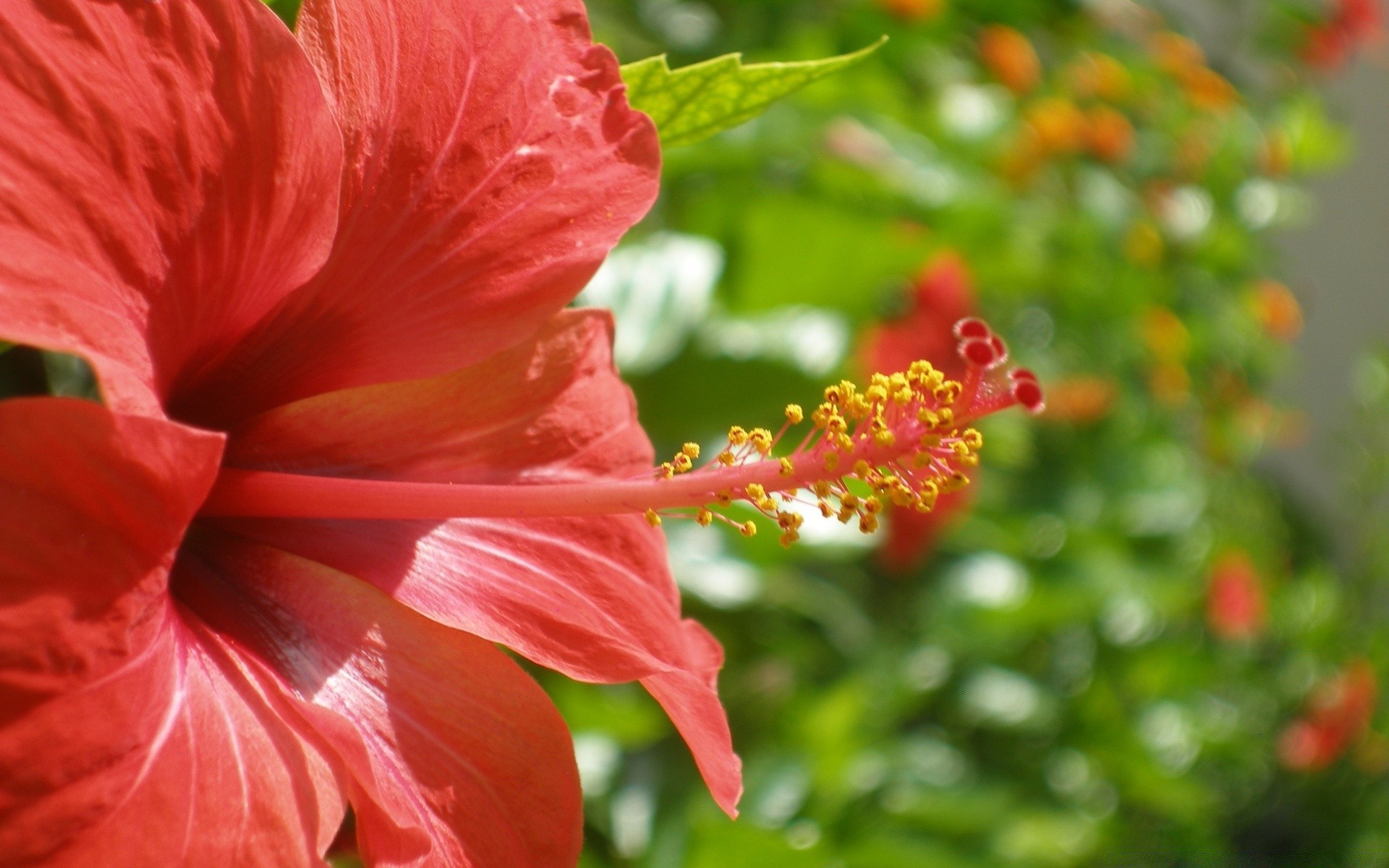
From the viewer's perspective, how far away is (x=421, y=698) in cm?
51

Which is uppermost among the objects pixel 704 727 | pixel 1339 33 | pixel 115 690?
pixel 115 690

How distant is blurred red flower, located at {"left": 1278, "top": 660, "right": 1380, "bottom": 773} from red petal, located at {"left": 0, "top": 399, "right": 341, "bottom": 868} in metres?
3.65

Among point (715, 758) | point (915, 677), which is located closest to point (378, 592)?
point (715, 758)

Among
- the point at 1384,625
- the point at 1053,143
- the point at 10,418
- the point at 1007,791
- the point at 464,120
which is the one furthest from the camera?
the point at 1384,625

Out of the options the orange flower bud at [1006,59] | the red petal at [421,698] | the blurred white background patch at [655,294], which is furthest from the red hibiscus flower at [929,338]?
the red petal at [421,698]

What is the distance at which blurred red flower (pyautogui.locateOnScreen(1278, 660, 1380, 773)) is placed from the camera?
3.47 m

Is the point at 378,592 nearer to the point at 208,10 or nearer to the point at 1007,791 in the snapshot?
the point at 208,10

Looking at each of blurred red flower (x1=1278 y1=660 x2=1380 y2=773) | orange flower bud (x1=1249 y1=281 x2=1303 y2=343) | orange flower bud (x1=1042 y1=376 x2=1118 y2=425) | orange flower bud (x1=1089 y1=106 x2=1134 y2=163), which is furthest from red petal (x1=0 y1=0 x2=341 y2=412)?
orange flower bud (x1=1249 y1=281 x2=1303 y2=343)

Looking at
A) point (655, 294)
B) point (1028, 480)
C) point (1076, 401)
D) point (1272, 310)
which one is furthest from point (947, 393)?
point (1272, 310)

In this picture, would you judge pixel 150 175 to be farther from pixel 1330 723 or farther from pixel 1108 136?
pixel 1330 723

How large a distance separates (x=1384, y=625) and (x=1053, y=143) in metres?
2.42

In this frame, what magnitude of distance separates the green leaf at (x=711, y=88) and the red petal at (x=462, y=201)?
0.02 meters

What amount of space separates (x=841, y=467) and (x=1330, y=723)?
3.45 m

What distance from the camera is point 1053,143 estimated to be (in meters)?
2.95
